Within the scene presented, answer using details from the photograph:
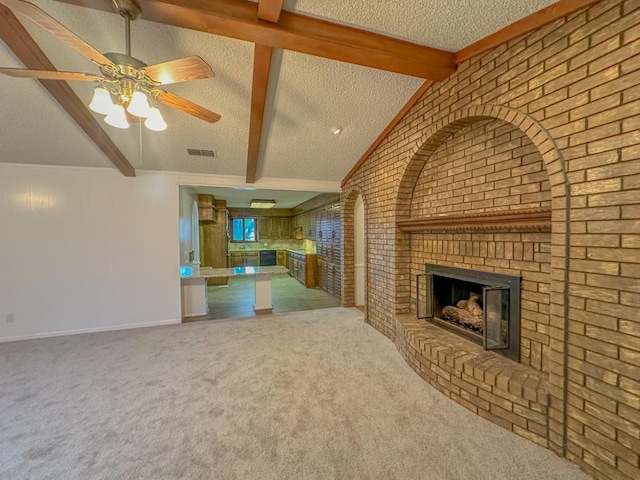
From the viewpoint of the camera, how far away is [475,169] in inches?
95.9

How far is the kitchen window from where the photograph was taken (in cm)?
990

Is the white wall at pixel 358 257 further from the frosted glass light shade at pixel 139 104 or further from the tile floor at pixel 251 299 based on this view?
the frosted glass light shade at pixel 139 104

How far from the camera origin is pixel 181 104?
1912 mm

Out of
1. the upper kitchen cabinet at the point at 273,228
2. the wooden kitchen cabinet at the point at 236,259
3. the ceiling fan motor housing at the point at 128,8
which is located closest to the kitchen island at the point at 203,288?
the ceiling fan motor housing at the point at 128,8

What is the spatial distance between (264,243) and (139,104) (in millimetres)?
8666

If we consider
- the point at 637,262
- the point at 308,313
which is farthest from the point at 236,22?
the point at 308,313

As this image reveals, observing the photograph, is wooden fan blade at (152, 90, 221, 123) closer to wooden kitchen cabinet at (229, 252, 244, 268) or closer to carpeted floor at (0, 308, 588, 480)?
carpeted floor at (0, 308, 588, 480)

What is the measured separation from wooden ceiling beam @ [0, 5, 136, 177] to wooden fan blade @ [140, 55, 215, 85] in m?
1.17

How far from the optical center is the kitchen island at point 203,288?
4367 mm

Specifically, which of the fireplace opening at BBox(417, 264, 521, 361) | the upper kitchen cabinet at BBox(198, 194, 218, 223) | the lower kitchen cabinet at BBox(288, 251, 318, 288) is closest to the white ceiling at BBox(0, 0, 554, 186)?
the fireplace opening at BBox(417, 264, 521, 361)

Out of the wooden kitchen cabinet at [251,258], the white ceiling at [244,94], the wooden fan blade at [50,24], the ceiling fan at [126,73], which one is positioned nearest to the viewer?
the wooden fan blade at [50,24]

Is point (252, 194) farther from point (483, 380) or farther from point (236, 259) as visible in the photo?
point (483, 380)

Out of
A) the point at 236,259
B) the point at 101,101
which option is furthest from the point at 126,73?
the point at 236,259

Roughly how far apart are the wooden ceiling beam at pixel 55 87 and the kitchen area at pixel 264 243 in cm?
156
